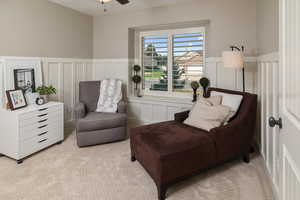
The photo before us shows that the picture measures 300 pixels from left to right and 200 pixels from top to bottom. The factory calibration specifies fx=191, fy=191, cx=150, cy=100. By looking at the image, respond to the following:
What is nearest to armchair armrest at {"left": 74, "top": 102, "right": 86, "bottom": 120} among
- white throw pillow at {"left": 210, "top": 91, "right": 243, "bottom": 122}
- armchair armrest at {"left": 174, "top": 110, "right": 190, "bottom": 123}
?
armchair armrest at {"left": 174, "top": 110, "right": 190, "bottom": 123}

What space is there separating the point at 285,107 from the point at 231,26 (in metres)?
2.52

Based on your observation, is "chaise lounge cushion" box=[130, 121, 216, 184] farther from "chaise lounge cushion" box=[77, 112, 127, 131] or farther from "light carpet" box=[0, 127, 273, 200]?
"chaise lounge cushion" box=[77, 112, 127, 131]

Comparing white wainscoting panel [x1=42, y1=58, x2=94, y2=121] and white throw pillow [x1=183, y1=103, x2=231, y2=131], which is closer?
white throw pillow [x1=183, y1=103, x2=231, y2=131]

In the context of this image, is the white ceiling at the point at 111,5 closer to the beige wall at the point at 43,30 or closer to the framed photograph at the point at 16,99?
the beige wall at the point at 43,30

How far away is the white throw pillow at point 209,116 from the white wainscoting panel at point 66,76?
8.33ft

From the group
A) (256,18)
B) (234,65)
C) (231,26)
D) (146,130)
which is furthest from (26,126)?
(256,18)

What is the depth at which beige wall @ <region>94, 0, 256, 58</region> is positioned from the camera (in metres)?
3.03

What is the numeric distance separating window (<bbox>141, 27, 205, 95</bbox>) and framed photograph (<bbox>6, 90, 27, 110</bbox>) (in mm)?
2326

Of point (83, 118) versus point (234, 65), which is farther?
point (83, 118)

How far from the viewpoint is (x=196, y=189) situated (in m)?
1.97

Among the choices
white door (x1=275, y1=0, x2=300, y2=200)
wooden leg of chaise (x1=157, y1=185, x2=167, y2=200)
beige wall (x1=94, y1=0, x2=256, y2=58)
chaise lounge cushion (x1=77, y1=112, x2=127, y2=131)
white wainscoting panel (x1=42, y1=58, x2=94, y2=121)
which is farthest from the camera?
white wainscoting panel (x1=42, y1=58, x2=94, y2=121)

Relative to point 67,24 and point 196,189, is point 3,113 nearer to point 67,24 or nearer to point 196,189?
point 67,24

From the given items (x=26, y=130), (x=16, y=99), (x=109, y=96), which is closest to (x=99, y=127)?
(x=109, y=96)

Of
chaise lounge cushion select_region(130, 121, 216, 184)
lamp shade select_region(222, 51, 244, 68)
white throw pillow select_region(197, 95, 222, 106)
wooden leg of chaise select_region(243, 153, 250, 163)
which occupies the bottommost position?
wooden leg of chaise select_region(243, 153, 250, 163)
